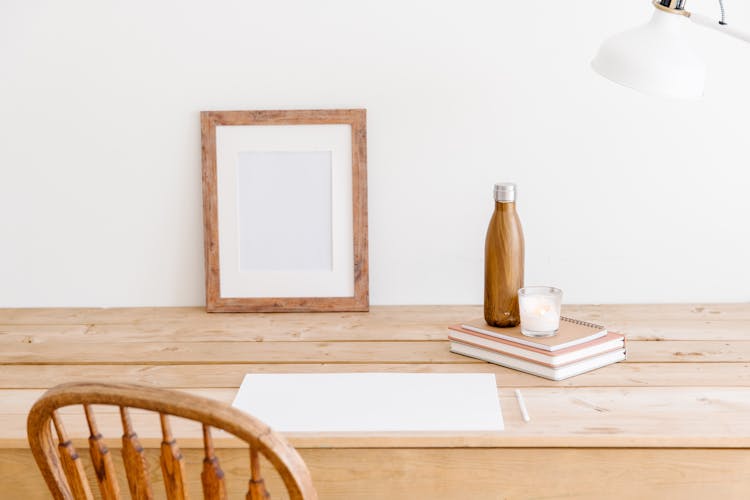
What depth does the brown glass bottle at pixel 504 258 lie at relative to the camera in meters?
1.48

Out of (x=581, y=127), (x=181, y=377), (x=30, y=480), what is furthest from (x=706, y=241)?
(x=30, y=480)

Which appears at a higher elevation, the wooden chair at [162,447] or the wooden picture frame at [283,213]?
the wooden picture frame at [283,213]

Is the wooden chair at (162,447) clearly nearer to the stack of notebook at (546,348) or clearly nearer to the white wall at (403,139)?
the stack of notebook at (546,348)

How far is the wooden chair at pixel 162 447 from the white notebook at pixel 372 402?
0.28 meters

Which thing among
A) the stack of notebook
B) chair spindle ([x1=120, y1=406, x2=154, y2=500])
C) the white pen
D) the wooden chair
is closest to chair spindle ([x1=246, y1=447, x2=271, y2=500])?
the wooden chair

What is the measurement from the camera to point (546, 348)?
1.32 meters

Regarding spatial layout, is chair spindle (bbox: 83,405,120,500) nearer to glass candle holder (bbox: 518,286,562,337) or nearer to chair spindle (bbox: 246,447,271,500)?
Answer: chair spindle (bbox: 246,447,271,500)

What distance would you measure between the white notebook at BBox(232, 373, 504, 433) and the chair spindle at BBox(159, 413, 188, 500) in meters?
0.27

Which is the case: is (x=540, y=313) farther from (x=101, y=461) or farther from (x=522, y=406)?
(x=101, y=461)

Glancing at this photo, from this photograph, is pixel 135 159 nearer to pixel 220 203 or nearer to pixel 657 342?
pixel 220 203

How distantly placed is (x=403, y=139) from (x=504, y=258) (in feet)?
1.27

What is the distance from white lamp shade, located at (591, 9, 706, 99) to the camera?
1297mm

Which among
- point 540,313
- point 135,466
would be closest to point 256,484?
point 135,466

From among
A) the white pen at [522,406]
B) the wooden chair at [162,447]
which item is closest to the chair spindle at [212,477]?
the wooden chair at [162,447]
